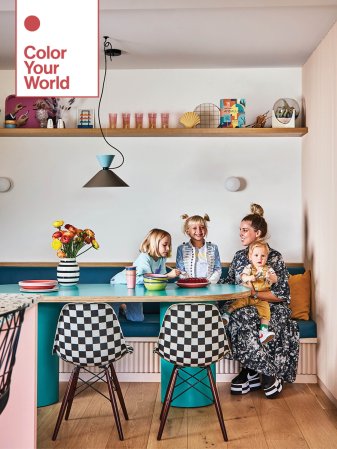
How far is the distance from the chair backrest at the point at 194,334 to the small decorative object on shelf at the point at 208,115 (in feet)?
7.95

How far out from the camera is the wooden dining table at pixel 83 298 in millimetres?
4289

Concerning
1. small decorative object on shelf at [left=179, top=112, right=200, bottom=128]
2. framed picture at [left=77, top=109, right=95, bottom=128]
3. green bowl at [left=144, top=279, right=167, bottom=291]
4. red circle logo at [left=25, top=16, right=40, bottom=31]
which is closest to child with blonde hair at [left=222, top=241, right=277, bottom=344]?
green bowl at [left=144, top=279, right=167, bottom=291]

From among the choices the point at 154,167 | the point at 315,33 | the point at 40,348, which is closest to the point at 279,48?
the point at 315,33

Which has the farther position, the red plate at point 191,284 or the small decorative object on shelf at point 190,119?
the small decorative object on shelf at point 190,119

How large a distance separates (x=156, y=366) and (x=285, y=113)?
2.35 metres

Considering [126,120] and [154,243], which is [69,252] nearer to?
[154,243]

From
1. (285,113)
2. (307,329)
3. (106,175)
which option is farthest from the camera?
(285,113)

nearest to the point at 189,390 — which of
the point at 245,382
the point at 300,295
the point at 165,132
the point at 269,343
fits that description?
the point at 245,382

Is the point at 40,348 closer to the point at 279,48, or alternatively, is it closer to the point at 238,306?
the point at 238,306

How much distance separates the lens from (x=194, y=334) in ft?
13.5

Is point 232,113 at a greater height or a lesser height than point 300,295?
greater

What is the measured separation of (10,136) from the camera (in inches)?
246

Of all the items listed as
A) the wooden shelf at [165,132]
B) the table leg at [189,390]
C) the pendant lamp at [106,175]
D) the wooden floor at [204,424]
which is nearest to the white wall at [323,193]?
the wooden shelf at [165,132]

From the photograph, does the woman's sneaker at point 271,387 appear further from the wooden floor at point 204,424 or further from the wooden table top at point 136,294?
the wooden table top at point 136,294
